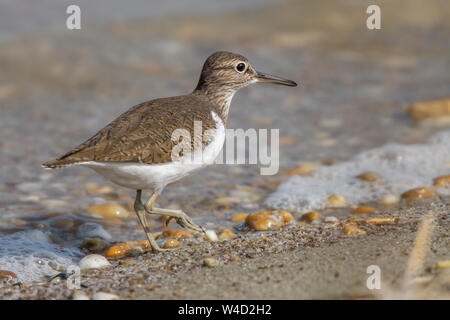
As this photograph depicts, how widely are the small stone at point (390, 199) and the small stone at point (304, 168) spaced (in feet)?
3.83

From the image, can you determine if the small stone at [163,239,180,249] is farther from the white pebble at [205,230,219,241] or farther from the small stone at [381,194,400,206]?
the small stone at [381,194,400,206]

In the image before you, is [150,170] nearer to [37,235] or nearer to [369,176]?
[37,235]

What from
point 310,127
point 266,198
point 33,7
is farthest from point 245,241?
point 33,7

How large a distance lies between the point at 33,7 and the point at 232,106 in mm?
6560

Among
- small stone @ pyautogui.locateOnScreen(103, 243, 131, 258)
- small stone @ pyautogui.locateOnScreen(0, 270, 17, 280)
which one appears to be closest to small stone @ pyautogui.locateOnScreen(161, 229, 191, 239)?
small stone @ pyautogui.locateOnScreen(103, 243, 131, 258)

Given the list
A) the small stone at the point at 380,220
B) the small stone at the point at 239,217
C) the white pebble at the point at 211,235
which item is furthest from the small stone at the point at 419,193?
the white pebble at the point at 211,235

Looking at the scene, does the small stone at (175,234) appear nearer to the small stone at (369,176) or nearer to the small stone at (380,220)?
the small stone at (380,220)

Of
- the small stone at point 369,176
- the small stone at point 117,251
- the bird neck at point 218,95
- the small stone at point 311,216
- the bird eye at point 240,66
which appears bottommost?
the small stone at point 117,251

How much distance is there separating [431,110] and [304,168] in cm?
241

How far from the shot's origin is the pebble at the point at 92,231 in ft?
17.8

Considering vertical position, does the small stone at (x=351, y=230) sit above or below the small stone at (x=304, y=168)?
below

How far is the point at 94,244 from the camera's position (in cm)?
523

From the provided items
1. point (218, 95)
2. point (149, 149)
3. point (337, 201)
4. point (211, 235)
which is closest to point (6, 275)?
point (149, 149)

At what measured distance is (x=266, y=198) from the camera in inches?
→ 250
